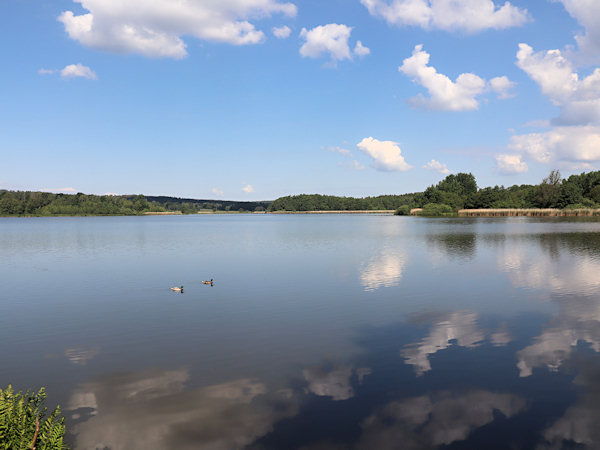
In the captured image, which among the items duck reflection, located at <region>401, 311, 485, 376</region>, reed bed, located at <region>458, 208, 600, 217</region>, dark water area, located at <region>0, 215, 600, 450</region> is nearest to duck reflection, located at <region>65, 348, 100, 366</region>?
dark water area, located at <region>0, 215, 600, 450</region>

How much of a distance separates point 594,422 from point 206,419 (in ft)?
33.7

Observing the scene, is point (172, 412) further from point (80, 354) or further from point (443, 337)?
point (443, 337)

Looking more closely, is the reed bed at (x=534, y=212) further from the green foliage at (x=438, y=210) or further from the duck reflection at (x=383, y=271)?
the duck reflection at (x=383, y=271)

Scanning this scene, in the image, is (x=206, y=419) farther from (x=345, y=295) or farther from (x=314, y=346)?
(x=345, y=295)

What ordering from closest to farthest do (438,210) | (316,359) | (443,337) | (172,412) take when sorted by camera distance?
(172,412) → (316,359) → (443,337) → (438,210)

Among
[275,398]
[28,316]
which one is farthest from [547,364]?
[28,316]

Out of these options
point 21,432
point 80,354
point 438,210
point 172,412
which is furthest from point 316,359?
point 438,210

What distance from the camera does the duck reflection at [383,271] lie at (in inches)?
1214

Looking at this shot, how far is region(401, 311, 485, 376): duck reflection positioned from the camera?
15250mm

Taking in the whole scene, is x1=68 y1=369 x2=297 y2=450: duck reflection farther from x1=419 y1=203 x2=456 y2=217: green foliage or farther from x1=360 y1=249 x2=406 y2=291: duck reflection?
x1=419 y1=203 x2=456 y2=217: green foliage

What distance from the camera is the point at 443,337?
17.8 metres

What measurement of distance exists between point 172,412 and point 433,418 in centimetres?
722

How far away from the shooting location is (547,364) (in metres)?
14.4

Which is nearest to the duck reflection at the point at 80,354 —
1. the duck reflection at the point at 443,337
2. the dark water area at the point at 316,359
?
the dark water area at the point at 316,359
